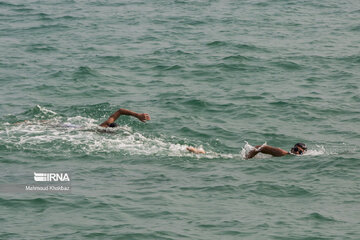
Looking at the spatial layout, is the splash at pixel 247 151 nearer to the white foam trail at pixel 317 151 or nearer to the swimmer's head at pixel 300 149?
the swimmer's head at pixel 300 149

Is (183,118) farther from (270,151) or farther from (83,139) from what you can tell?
(270,151)

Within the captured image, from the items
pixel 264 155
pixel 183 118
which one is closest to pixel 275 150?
pixel 264 155

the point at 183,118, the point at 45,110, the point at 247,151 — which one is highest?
the point at 45,110

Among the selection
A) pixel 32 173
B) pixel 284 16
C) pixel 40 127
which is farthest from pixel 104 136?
pixel 284 16

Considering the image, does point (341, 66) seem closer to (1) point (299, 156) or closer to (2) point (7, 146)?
(1) point (299, 156)

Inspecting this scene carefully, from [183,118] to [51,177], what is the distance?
20.7 feet

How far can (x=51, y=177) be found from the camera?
630 inches

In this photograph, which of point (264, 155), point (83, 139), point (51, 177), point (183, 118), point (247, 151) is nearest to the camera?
point (51, 177)

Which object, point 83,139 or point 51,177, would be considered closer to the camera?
point 51,177

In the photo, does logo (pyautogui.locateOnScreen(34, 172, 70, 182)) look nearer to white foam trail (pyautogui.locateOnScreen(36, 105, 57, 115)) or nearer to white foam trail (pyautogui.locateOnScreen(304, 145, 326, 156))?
white foam trail (pyautogui.locateOnScreen(36, 105, 57, 115))

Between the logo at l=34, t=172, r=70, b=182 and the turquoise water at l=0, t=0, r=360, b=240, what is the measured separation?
0.19 meters

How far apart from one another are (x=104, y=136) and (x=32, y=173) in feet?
11.3

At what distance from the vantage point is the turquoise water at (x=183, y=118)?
13.8 m

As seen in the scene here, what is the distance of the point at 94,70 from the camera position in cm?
2636
